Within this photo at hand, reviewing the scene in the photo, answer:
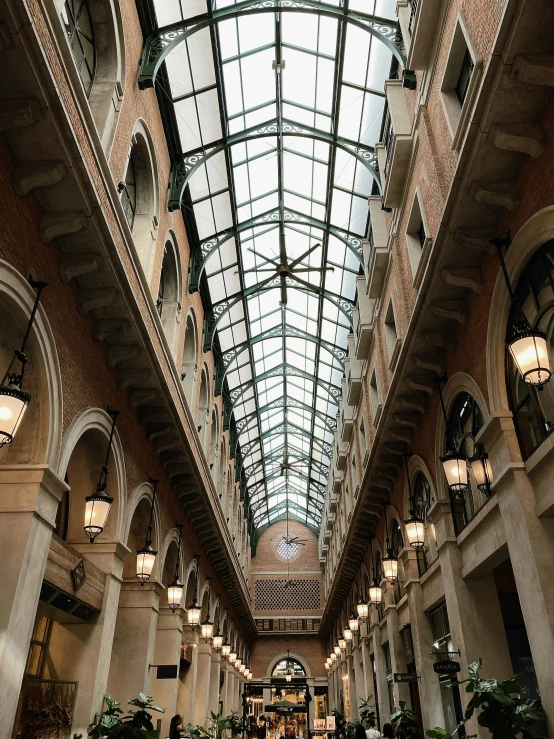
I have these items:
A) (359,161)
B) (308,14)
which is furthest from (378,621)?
(308,14)

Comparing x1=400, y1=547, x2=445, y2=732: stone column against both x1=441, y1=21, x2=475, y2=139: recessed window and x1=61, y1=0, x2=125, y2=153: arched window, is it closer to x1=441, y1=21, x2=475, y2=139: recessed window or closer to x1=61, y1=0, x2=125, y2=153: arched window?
x1=441, y1=21, x2=475, y2=139: recessed window

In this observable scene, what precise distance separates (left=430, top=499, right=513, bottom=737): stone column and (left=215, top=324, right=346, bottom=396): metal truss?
12.0 m

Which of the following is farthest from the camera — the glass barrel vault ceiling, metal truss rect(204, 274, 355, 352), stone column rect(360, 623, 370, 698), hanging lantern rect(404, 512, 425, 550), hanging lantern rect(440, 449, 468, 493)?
stone column rect(360, 623, 370, 698)

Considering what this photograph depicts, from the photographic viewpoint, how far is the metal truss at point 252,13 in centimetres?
1077

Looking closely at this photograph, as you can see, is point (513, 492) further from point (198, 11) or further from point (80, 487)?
point (198, 11)

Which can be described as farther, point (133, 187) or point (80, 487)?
point (133, 187)

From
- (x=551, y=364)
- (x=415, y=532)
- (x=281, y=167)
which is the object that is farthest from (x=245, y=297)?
(x=551, y=364)

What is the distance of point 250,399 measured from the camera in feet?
89.4

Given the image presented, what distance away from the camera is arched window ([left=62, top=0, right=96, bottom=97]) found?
8.34 m

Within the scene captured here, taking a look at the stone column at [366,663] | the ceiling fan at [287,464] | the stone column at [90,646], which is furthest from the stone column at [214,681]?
the stone column at [90,646]

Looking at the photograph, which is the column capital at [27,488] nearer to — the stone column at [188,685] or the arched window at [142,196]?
the arched window at [142,196]

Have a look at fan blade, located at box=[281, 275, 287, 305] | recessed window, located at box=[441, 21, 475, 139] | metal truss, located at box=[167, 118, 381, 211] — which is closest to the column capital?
recessed window, located at box=[441, 21, 475, 139]

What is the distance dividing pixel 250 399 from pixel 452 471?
19.9 meters

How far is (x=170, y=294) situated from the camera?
547 inches
